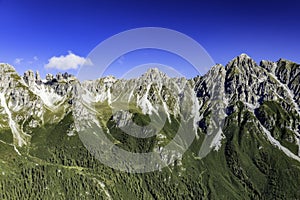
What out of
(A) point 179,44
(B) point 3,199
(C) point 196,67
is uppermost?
(B) point 3,199

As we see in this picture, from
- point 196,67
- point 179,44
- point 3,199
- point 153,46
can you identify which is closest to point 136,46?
point 153,46

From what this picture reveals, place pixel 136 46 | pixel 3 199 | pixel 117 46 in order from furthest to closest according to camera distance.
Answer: pixel 3 199 < pixel 136 46 < pixel 117 46

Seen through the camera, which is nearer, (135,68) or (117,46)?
(117,46)

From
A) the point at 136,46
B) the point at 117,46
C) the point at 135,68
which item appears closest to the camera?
the point at 117,46

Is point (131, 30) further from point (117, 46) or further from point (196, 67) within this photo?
point (196, 67)

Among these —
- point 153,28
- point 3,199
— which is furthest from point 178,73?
point 3,199

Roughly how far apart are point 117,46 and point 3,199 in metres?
212

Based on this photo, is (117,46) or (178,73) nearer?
(117,46)

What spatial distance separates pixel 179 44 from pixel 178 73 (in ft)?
13.2

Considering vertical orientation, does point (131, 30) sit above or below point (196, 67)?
above

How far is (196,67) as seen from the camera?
26031mm

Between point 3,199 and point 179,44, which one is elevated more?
point 3,199

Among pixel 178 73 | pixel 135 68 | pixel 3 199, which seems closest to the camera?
pixel 178 73

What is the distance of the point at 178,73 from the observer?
29312 mm
